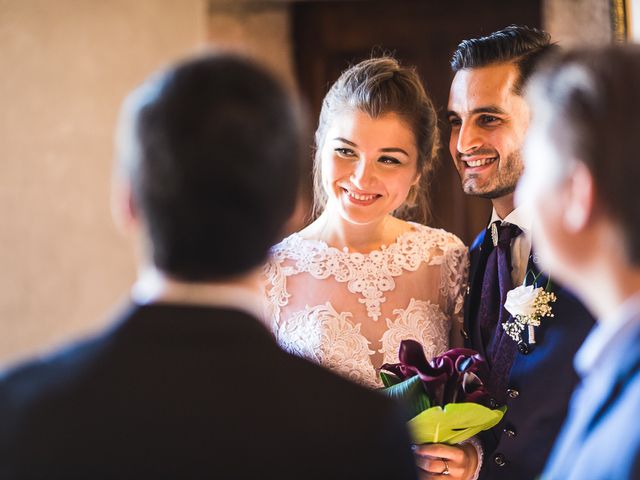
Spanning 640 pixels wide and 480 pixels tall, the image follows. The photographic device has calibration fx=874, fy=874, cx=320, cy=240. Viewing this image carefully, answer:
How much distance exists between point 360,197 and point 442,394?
0.81m

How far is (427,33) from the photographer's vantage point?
18.5 feet

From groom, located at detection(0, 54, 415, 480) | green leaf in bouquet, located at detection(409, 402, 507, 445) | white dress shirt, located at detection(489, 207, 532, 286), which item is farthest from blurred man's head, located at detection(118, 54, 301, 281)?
white dress shirt, located at detection(489, 207, 532, 286)

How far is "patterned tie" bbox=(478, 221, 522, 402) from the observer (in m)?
2.52

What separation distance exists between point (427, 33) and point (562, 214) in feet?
15.1

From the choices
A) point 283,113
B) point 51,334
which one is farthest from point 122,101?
point 283,113

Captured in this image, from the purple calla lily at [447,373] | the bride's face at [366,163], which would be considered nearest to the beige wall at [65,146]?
the bride's face at [366,163]

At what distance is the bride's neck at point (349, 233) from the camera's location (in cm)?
306

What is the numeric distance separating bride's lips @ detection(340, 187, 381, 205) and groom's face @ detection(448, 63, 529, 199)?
0.30 metres

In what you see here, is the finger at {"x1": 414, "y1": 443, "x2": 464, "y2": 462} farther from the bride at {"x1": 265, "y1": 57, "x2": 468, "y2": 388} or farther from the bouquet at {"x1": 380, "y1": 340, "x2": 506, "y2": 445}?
the bride at {"x1": 265, "y1": 57, "x2": 468, "y2": 388}

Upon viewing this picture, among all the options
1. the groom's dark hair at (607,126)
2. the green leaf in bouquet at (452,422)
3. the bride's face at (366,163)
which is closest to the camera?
the groom's dark hair at (607,126)

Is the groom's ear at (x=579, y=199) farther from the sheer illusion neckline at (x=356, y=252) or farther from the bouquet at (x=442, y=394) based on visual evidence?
the sheer illusion neckline at (x=356, y=252)

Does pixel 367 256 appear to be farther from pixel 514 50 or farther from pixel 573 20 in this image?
pixel 573 20

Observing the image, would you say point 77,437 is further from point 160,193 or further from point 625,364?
point 625,364

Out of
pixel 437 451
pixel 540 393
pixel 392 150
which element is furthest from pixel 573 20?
pixel 437 451
